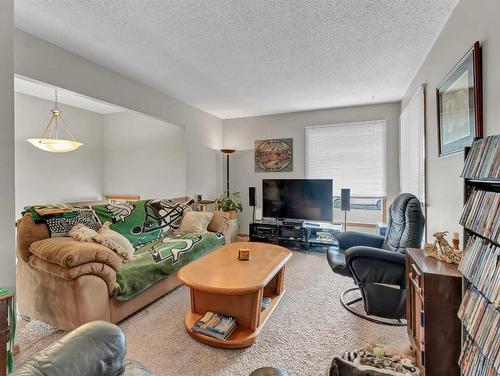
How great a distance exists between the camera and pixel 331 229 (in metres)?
4.35

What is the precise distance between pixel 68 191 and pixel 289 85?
14.2 feet

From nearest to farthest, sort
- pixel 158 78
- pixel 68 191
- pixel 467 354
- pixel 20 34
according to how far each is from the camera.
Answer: pixel 467 354
pixel 20 34
pixel 158 78
pixel 68 191

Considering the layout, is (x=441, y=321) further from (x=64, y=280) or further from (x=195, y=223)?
(x=195, y=223)

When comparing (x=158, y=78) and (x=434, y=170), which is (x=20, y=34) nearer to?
(x=158, y=78)

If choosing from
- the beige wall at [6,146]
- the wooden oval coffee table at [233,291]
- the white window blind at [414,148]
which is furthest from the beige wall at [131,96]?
the white window blind at [414,148]

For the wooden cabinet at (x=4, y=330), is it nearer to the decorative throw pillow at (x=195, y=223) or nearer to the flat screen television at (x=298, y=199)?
the decorative throw pillow at (x=195, y=223)

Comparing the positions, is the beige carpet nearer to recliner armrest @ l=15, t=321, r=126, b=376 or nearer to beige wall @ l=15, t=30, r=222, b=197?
recliner armrest @ l=15, t=321, r=126, b=376

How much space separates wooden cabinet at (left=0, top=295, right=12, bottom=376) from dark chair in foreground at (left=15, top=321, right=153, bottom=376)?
0.88 meters

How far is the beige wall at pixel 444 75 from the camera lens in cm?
142

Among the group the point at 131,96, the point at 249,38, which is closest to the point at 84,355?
the point at 249,38

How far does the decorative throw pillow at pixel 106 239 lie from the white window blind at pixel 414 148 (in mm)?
3000

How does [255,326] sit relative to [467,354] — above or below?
below

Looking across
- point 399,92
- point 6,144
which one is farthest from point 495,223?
point 399,92

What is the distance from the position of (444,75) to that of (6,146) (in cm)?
335
